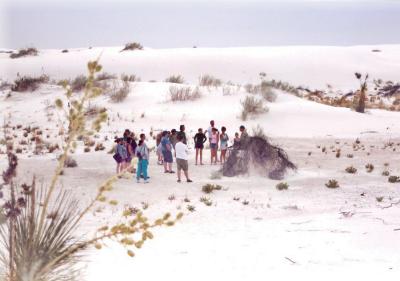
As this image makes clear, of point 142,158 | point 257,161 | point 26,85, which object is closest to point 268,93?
point 257,161

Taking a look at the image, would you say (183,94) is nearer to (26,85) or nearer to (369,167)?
(26,85)

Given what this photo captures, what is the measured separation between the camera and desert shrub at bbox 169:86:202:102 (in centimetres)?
2762

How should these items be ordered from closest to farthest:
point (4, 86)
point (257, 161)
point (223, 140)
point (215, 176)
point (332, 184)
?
point (332, 184) → point (215, 176) → point (257, 161) → point (223, 140) → point (4, 86)

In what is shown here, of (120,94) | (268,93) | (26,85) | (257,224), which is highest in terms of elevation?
(26,85)

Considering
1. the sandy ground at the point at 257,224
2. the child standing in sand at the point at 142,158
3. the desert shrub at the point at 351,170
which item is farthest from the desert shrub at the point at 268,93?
the child standing in sand at the point at 142,158

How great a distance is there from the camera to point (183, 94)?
91.8ft

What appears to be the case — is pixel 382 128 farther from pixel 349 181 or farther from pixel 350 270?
pixel 350 270

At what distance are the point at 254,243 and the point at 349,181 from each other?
635cm

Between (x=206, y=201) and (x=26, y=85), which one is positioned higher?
(x=26, y=85)

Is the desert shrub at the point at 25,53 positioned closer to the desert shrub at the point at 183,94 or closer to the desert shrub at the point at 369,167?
the desert shrub at the point at 183,94

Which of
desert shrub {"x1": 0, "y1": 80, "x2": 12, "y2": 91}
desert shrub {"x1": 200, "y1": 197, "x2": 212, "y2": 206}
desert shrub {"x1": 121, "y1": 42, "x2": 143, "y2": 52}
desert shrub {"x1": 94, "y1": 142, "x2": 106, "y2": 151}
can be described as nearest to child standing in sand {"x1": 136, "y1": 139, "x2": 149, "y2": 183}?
desert shrub {"x1": 200, "y1": 197, "x2": 212, "y2": 206}

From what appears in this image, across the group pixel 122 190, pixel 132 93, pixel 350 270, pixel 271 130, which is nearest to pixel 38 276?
pixel 350 270

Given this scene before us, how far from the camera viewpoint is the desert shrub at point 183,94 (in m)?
27.6

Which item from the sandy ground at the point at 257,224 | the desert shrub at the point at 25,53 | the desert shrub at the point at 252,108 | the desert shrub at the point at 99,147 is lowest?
the sandy ground at the point at 257,224
